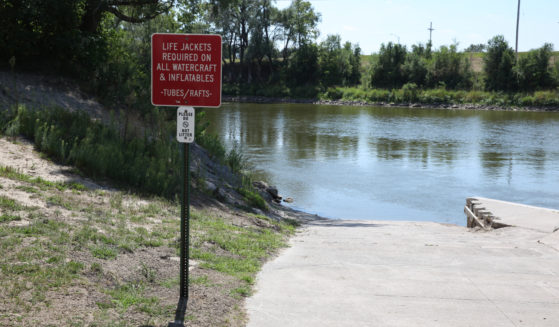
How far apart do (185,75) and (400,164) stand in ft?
68.7

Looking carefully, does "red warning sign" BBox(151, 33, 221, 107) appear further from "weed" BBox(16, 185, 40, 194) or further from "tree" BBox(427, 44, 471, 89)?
"tree" BBox(427, 44, 471, 89)

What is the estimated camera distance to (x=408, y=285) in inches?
224

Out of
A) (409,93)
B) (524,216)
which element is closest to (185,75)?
(524,216)

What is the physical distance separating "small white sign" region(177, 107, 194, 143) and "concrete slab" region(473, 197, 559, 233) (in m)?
8.16

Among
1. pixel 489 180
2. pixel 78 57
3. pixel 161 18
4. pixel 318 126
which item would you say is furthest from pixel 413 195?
pixel 318 126

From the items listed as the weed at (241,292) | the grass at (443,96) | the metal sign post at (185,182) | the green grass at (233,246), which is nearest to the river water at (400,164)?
the green grass at (233,246)

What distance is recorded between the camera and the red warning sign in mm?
4809

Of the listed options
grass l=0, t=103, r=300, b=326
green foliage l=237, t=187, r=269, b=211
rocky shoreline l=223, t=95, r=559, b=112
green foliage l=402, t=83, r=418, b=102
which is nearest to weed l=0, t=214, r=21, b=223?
grass l=0, t=103, r=300, b=326

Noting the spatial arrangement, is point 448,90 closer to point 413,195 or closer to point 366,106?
point 366,106

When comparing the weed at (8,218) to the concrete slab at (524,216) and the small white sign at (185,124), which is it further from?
the concrete slab at (524,216)

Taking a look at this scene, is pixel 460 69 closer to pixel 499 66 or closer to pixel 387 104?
pixel 499 66

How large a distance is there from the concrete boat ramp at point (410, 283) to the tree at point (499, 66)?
67759 mm

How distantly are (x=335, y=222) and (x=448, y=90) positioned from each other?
2607 inches

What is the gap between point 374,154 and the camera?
90.5ft
